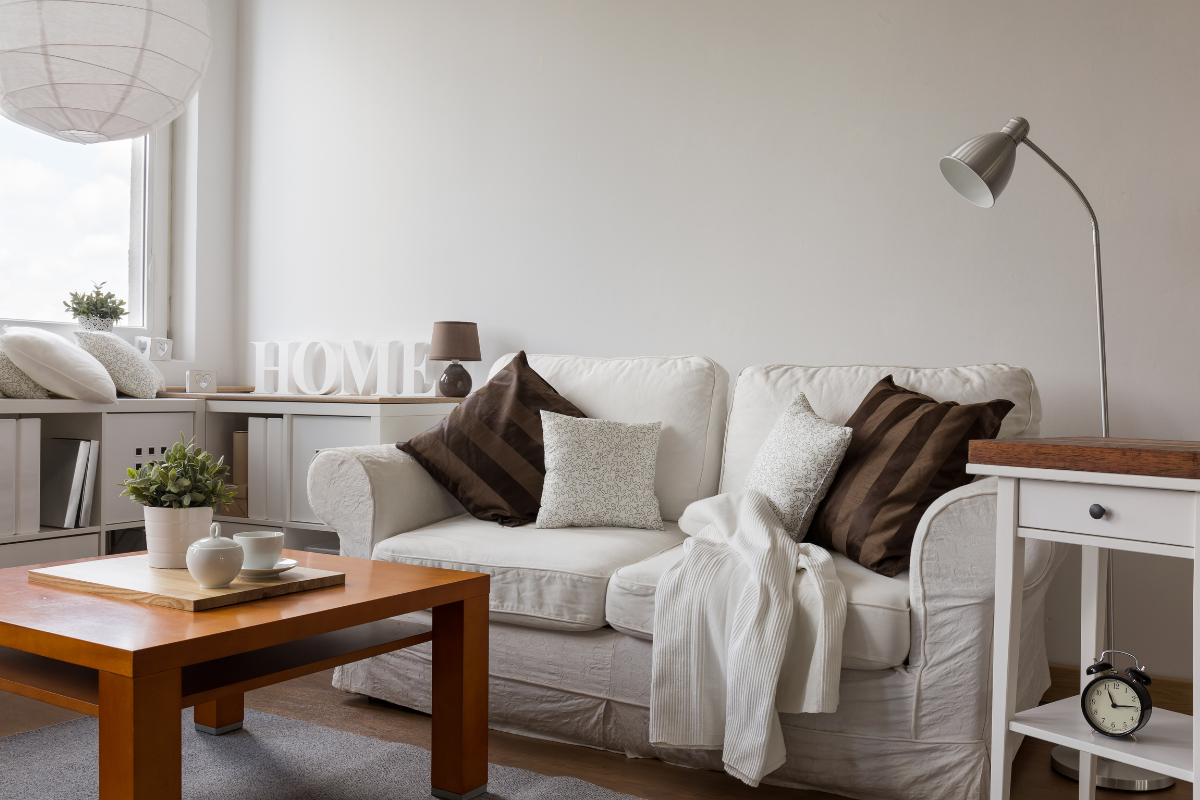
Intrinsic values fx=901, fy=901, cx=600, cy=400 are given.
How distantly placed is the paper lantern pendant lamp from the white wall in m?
1.48

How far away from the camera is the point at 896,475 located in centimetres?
207

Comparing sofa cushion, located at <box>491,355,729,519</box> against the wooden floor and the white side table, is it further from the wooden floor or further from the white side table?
the white side table

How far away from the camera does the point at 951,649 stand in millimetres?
1757

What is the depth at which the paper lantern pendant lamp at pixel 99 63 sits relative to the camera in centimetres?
192

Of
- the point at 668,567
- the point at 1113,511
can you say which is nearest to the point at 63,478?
the point at 668,567

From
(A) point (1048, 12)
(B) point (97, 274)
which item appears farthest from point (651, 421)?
(B) point (97, 274)

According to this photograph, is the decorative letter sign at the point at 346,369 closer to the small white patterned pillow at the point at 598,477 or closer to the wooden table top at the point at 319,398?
the wooden table top at the point at 319,398

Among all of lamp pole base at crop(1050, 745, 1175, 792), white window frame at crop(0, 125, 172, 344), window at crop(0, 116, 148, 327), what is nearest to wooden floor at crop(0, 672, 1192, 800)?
lamp pole base at crop(1050, 745, 1175, 792)

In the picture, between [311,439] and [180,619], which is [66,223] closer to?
[311,439]

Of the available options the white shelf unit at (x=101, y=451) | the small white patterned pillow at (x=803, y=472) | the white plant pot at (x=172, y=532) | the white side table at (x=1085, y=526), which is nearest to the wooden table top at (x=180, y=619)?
the white plant pot at (x=172, y=532)

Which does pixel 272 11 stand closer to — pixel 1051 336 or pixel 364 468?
pixel 364 468

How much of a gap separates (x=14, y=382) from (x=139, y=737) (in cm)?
218

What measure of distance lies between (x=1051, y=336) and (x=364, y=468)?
200 centimetres

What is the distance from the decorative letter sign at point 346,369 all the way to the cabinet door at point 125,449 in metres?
0.51
